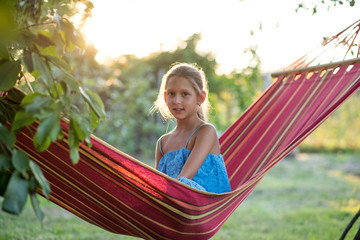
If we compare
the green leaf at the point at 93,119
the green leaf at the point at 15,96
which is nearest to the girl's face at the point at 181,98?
the green leaf at the point at 15,96

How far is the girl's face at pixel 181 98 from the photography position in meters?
1.93

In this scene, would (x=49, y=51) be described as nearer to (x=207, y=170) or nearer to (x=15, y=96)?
(x=15, y=96)

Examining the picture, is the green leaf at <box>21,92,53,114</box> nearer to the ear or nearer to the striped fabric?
the striped fabric

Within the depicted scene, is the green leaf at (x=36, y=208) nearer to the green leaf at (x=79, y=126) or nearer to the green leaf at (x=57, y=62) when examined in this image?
the green leaf at (x=79, y=126)

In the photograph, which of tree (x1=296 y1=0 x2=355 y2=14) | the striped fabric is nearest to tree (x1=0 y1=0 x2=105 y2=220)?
the striped fabric

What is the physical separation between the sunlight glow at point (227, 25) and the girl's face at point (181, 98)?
0.39m

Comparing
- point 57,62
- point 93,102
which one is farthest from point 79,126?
point 57,62

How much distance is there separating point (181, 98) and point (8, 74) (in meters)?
1.15

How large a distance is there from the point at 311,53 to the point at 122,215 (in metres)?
1.48

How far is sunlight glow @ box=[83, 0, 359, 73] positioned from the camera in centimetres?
232

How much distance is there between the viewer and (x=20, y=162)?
753mm

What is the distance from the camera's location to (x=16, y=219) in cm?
312

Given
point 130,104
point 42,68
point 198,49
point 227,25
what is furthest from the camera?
point 198,49

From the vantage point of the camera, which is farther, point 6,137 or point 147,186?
point 147,186
